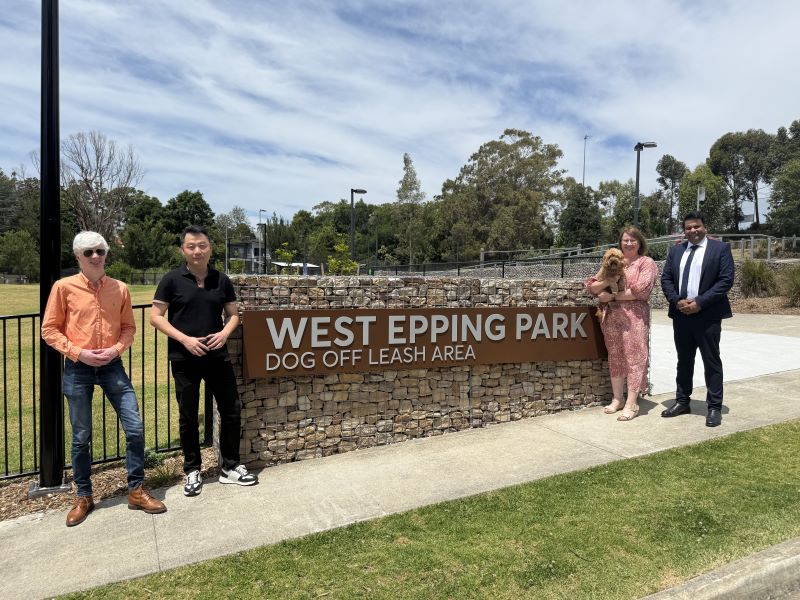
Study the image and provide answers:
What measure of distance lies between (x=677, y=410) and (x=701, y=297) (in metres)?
1.21

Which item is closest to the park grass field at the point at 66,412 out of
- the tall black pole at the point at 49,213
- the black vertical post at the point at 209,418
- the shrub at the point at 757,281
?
the tall black pole at the point at 49,213

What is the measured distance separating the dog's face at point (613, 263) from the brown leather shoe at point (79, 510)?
15.2 feet

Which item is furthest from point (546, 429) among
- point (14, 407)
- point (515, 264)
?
point (515, 264)

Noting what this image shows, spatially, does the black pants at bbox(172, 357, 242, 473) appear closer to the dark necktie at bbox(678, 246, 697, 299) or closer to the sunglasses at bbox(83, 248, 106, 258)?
the sunglasses at bbox(83, 248, 106, 258)

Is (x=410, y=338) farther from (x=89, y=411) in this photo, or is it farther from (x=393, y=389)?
(x=89, y=411)

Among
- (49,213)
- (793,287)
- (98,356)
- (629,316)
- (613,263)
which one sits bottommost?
(98,356)

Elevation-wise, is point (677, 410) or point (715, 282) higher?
point (715, 282)

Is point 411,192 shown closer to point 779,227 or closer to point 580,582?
point 779,227

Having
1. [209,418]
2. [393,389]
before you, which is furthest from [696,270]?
[209,418]

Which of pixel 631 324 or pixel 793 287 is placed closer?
pixel 631 324

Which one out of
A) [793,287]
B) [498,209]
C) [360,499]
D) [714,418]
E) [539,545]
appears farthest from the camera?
[498,209]

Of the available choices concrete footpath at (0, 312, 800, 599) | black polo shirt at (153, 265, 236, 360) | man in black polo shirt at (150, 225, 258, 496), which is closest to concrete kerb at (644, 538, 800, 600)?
concrete footpath at (0, 312, 800, 599)

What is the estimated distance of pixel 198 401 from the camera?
396 centimetres

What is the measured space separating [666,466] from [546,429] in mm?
1209
